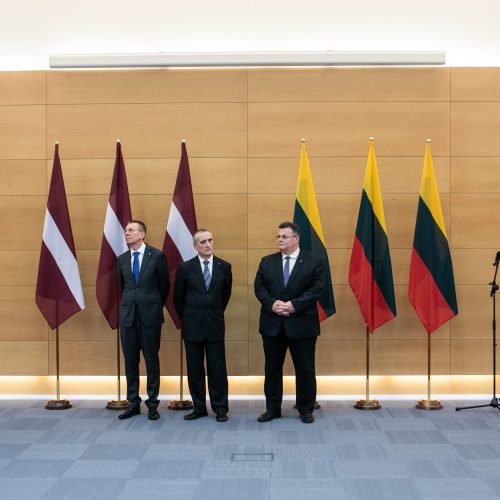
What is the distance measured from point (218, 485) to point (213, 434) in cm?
102

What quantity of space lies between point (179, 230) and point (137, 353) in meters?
1.11

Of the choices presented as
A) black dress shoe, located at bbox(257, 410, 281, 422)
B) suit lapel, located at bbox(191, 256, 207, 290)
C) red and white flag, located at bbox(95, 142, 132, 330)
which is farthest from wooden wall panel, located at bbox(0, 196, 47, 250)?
black dress shoe, located at bbox(257, 410, 281, 422)

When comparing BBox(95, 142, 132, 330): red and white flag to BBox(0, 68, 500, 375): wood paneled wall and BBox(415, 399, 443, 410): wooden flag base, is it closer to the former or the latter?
BBox(0, 68, 500, 375): wood paneled wall

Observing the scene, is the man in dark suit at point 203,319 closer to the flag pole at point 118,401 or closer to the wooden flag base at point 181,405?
the wooden flag base at point 181,405

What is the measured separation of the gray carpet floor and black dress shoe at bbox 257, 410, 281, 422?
0.05 metres

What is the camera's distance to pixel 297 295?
4.85m

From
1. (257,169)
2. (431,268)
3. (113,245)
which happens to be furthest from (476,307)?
(113,245)

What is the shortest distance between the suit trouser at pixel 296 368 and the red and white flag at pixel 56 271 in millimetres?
1777

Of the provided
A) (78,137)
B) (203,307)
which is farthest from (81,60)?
(203,307)

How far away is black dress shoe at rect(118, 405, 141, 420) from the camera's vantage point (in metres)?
4.95

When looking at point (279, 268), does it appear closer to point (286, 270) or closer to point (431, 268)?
point (286, 270)

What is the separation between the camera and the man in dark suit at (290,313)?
4812 millimetres

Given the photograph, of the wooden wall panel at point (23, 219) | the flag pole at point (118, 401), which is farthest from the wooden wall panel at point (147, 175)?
the flag pole at point (118, 401)

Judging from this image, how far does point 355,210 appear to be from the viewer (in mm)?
5777
